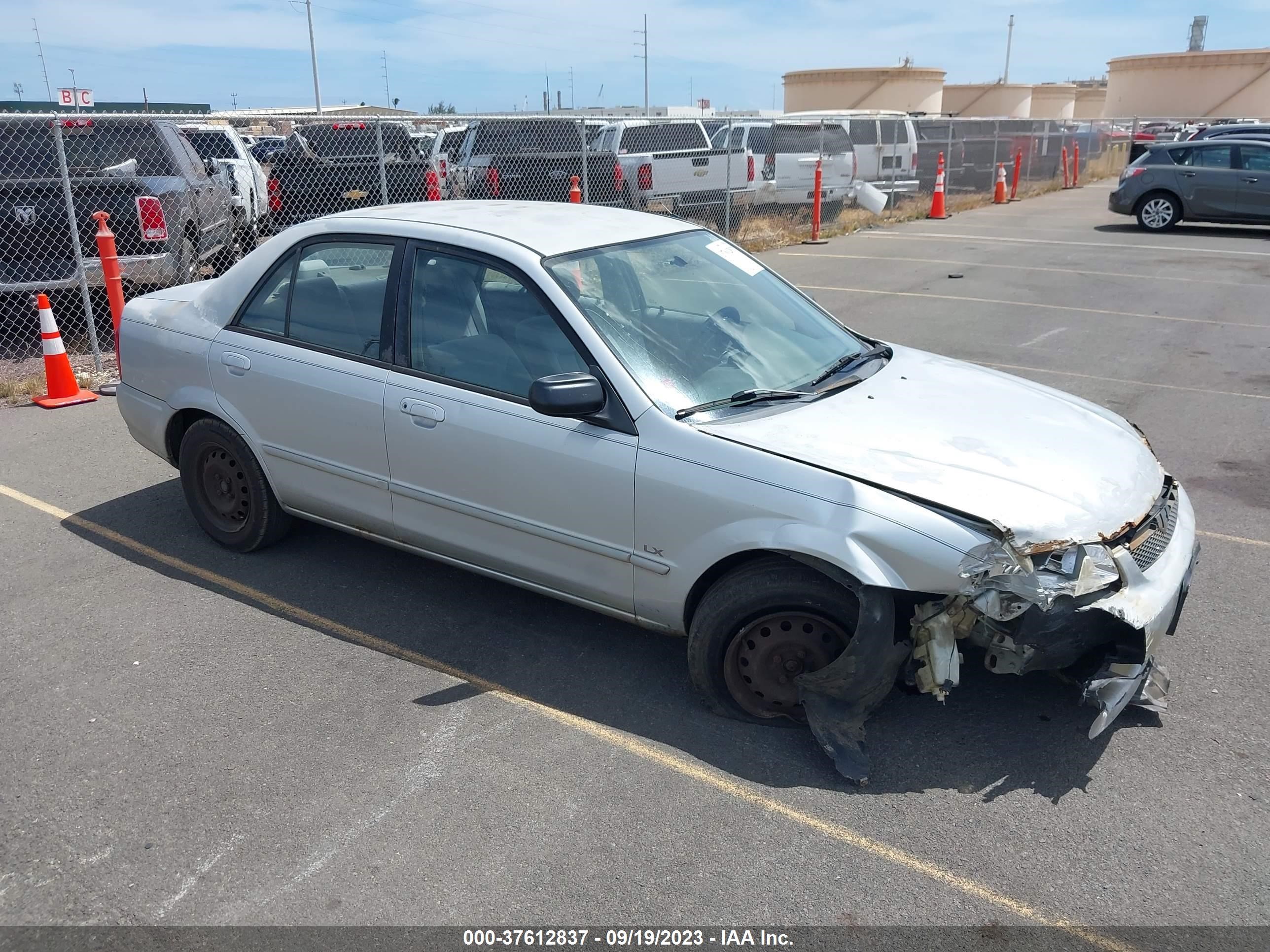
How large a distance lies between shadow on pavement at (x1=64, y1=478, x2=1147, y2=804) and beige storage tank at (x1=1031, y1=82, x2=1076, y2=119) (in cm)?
6359

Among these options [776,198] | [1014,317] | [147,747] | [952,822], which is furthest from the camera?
[776,198]

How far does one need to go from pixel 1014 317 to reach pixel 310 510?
883 cm

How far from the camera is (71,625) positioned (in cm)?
448

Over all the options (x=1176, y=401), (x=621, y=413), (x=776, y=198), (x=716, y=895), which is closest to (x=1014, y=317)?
(x=1176, y=401)

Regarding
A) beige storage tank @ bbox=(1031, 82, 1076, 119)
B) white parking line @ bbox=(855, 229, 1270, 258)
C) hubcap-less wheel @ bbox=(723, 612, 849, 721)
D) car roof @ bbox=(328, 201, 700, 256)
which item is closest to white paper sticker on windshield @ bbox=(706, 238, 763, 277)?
car roof @ bbox=(328, 201, 700, 256)

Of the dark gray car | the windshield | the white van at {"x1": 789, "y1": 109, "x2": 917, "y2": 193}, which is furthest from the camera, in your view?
the white van at {"x1": 789, "y1": 109, "x2": 917, "y2": 193}

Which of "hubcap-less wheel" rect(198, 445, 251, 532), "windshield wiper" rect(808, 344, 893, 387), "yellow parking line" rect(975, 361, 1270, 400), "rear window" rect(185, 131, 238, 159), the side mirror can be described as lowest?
"yellow parking line" rect(975, 361, 1270, 400)

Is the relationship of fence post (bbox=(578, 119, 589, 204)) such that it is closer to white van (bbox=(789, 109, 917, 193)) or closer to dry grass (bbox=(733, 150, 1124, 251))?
dry grass (bbox=(733, 150, 1124, 251))

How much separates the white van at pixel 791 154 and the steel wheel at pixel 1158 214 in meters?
5.51

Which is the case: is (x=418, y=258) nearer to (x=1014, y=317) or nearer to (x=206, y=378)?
(x=206, y=378)

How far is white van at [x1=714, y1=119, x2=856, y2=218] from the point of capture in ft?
58.4

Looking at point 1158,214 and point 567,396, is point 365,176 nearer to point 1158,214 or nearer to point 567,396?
point 567,396

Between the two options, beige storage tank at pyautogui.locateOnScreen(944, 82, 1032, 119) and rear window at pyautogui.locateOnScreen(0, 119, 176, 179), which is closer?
rear window at pyautogui.locateOnScreen(0, 119, 176, 179)

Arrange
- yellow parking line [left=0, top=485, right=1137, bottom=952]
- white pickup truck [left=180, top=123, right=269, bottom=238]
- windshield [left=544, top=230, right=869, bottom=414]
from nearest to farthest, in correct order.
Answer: yellow parking line [left=0, top=485, right=1137, bottom=952] < windshield [left=544, top=230, right=869, bottom=414] < white pickup truck [left=180, top=123, right=269, bottom=238]
